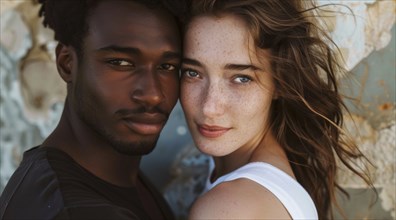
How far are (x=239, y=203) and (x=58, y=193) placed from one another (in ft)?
1.84

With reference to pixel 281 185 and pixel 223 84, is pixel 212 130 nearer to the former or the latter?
pixel 223 84

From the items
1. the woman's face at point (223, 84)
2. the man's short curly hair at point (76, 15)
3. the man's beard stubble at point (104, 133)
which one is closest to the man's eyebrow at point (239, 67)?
the woman's face at point (223, 84)

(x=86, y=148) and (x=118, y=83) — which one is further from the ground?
(x=118, y=83)

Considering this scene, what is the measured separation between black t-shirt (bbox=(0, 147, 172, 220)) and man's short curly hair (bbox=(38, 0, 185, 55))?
39 cm

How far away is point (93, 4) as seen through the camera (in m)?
1.98

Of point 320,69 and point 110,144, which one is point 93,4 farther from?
point 320,69

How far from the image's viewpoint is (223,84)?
210 centimetres

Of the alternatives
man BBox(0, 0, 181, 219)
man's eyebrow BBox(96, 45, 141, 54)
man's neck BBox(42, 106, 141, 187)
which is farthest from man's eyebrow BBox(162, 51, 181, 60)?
man's neck BBox(42, 106, 141, 187)

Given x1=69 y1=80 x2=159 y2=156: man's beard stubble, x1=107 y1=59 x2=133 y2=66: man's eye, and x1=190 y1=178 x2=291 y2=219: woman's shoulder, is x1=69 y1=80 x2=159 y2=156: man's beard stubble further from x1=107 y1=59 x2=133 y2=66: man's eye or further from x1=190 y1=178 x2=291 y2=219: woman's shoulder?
x1=190 y1=178 x2=291 y2=219: woman's shoulder

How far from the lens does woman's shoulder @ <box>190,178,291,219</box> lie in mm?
1863

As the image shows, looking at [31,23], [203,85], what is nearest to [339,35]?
[203,85]

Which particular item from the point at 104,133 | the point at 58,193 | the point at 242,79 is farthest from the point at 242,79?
the point at 58,193

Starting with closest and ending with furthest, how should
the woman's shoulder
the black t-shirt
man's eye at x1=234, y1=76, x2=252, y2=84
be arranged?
the black t-shirt, the woman's shoulder, man's eye at x1=234, y1=76, x2=252, y2=84

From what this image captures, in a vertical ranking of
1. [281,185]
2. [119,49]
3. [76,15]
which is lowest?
[281,185]
